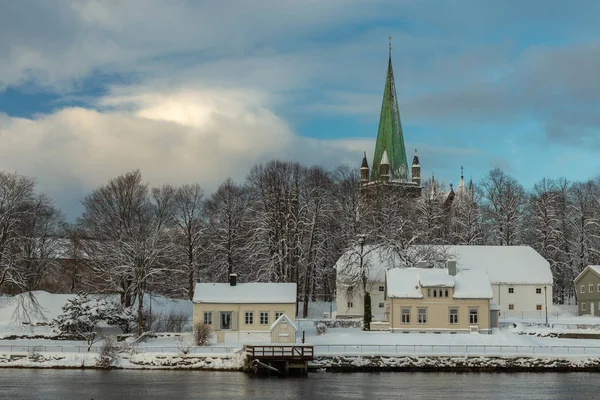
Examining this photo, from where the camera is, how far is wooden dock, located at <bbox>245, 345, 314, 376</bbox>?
45.7m

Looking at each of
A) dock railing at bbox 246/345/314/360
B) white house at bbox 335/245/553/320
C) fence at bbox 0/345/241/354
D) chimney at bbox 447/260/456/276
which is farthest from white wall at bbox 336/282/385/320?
dock railing at bbox 246/345/314/360

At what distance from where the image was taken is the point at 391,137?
338 feet

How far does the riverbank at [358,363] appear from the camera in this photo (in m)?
46.2

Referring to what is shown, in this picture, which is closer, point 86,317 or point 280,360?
point 280,360

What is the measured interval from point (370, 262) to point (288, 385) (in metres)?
27.2

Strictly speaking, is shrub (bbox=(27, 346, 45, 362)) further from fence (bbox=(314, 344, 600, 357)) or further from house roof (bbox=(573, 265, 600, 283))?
house roof (bbox=(573, 265, 600, 283))

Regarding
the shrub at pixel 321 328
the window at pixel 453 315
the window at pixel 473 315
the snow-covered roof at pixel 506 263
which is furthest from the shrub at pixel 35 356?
the snow-covered roof at pixel 506 263

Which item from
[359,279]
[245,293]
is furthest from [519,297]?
[245,293]

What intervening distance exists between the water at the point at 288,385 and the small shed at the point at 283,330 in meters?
5.79

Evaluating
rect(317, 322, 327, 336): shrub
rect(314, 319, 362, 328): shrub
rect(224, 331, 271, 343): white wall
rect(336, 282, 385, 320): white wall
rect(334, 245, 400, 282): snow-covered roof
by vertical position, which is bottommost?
rect(224, 331, 271, 343): white wall

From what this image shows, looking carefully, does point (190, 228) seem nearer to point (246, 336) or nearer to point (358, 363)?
point (246, 336)

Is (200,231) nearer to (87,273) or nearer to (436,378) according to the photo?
(87,273)

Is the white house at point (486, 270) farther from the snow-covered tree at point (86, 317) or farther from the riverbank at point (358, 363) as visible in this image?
the snow-covered tree at point (86, 317)

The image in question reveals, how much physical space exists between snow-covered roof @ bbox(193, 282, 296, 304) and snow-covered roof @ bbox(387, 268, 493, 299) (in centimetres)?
723
